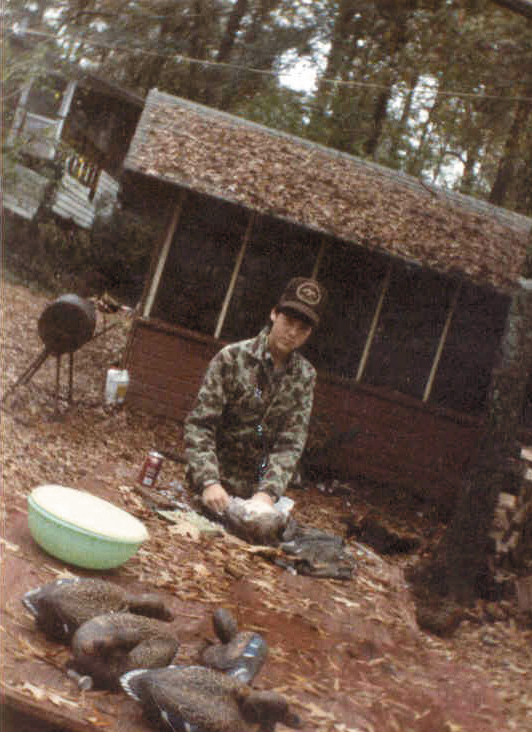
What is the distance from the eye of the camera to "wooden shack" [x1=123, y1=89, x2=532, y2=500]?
11523mm

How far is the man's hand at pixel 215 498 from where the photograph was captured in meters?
4.73

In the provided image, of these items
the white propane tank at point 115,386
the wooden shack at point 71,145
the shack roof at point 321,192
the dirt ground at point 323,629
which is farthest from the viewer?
the wooden shack at point 71,145

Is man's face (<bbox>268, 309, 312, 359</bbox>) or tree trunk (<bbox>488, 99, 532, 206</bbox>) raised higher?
tree trunk (<bbox>488, 99, 532, 206</bbox>)

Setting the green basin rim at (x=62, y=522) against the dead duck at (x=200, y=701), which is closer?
the dead duck at (x=200, y=701)

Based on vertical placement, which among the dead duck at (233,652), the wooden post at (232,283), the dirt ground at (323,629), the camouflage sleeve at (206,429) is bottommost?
the dirt ground at (323,629)

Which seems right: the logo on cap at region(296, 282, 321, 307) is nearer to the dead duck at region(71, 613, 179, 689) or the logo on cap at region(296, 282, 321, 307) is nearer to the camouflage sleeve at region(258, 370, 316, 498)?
the camouflage sleeve at region(258, 370, 316, 498)

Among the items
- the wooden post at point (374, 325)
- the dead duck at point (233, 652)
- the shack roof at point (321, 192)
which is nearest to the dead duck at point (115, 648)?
the dead duck at point (233, 652)

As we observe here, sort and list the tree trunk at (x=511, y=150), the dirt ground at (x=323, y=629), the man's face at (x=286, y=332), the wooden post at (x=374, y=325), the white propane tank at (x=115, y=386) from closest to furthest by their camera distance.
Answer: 1. the dirt ground at (x=323, y=629)
2. the man's face at (x=286, y=332)
3. the white propane tank at (x=115, y=386)
4. the wooden post at (x=374, y=325)
5. the tree trunk at (x=511, y=150)

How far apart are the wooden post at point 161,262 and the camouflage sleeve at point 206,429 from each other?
264 inches

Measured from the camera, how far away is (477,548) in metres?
6.74

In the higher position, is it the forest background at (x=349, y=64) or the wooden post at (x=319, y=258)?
the forest background at (x=349, y=64)

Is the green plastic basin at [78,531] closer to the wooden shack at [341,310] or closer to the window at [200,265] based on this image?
the wooden shack at [341,310]

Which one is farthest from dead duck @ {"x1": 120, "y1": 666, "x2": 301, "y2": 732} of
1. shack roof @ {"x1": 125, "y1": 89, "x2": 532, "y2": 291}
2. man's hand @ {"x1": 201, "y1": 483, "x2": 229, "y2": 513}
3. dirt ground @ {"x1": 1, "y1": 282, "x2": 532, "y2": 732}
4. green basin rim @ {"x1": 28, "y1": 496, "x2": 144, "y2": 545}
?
shack roof @ {"x1": 125, "y1": 89, "x2": 532, "y2": 291}

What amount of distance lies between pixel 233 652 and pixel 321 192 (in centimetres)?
896
